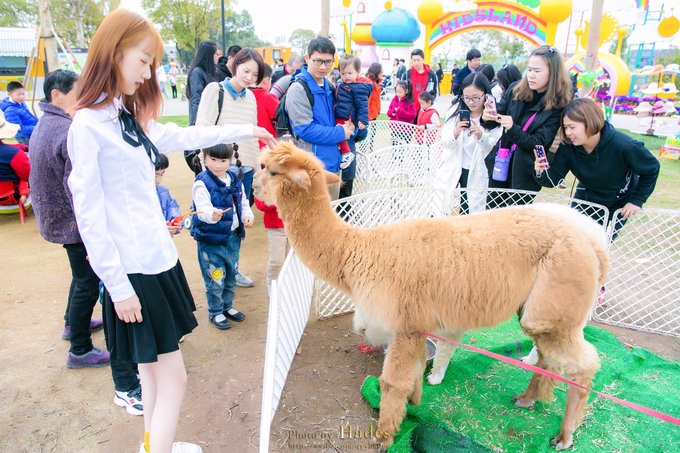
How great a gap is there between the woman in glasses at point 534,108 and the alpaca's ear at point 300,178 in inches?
84.7

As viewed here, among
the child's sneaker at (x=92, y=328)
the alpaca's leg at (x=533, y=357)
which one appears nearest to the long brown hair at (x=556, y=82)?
the alpaca's leg at (x=533, y=357)

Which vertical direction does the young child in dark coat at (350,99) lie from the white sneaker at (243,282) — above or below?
above

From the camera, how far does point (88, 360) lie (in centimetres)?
304

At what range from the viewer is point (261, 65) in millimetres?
4074

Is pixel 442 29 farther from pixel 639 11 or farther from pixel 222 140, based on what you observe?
pixel 222 140

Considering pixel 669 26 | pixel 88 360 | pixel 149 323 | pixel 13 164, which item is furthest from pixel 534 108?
pixel 669 26

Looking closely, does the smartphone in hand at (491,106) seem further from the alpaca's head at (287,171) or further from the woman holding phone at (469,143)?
the alpaca's head at (287,171)

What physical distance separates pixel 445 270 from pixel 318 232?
73 cm

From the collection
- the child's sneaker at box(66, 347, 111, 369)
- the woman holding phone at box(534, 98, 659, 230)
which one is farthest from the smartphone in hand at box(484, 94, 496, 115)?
the child's sneaker at box(66, 347, 111, 369)

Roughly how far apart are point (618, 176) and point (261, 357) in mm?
3179

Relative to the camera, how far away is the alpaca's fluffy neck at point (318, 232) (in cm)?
230

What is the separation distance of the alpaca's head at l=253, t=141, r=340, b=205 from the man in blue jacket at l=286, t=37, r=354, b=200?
139cm

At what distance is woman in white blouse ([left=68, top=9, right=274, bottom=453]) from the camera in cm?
153

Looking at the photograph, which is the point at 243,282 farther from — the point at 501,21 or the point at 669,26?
the point at 669,26
